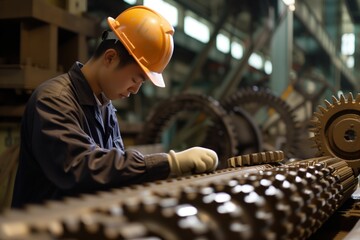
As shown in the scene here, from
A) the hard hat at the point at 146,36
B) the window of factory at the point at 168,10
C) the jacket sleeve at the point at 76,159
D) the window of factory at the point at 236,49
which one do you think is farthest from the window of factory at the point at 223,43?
the jacket sleeve at the point at 76,159

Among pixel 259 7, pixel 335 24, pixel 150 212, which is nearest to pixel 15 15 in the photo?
pixel 150 212

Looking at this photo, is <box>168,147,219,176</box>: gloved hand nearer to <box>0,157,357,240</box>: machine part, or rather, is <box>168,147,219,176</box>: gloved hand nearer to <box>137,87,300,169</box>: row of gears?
<box>0,157,357,240</box>: machine part

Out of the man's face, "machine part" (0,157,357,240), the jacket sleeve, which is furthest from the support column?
"machine part" (0,157,357,240)

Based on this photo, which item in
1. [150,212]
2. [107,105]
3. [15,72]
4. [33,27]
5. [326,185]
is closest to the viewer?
[150,212]

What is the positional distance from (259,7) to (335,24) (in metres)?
3.24

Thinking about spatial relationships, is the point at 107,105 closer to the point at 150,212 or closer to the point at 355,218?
the point at 355,218

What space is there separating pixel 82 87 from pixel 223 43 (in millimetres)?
7189

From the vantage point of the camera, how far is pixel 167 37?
60.2 inches

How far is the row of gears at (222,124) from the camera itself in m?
4.36

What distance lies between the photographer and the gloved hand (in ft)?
4.08

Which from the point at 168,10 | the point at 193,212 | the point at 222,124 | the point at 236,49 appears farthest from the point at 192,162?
the point at 236,49

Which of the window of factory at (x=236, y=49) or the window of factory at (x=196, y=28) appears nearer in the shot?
the window of factory at (x=196, y=28)

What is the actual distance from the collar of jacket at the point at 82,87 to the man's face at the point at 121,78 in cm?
6

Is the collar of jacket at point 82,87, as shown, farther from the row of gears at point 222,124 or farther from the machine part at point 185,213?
the row of gears at point 222,124
